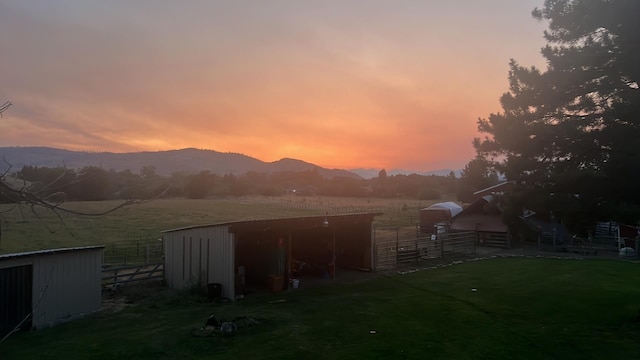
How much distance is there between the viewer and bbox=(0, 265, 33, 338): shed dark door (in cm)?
1354

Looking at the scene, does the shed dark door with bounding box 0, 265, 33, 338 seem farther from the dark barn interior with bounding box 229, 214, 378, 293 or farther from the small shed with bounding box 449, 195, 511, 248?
the small shed with bounding box 449, 195, 511, 248

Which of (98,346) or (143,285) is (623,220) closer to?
(98,346)

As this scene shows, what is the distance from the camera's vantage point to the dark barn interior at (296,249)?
800 inches

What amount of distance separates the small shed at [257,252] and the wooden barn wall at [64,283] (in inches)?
164

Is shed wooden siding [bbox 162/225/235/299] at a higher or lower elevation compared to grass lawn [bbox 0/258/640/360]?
higher

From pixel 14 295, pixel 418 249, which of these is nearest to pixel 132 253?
pixel 14 295

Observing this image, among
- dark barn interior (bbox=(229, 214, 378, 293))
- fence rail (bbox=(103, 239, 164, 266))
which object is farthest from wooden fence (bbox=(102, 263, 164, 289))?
dark barn interior (bbox=(229, 214, 378, 293))

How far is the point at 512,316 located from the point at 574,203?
4080 mm

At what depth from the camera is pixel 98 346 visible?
12.0 m

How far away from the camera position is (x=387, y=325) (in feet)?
45.5

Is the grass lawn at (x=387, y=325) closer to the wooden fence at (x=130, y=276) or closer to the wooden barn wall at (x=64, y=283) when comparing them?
the wooden barn wall at (x=64, y=283)

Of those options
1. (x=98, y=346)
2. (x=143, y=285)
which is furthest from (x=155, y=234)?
(x=98, y=346)

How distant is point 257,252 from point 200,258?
318cm

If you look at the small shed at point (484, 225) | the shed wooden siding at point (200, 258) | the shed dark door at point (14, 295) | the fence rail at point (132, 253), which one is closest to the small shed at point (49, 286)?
the shed dark door at point (14, 295)
